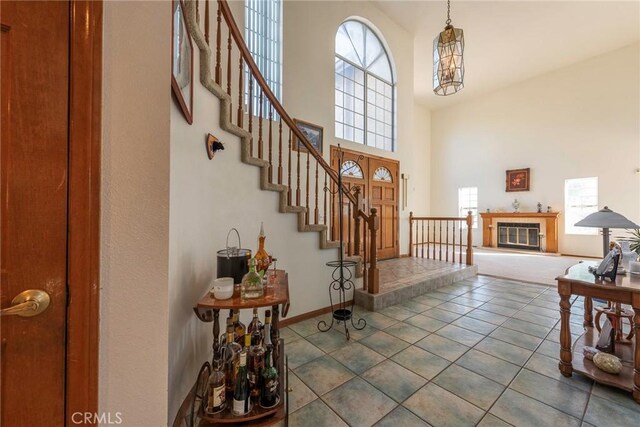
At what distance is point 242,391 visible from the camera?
1142 millimetres

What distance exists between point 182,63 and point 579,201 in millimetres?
9061

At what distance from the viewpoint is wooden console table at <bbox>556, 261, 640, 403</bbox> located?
147cm

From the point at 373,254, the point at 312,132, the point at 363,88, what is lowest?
the point at 373,254

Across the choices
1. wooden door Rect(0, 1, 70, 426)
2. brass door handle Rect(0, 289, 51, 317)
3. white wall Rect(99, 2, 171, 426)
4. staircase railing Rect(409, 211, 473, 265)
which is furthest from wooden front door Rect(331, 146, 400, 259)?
brass door handle Rect(0, 289, 51, 317)

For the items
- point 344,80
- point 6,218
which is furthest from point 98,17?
point 344,80

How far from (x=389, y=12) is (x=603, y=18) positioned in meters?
4.39

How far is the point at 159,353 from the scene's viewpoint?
30.1 inches

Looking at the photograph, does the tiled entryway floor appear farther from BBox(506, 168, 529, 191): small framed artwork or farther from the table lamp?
BBox(506, 168, 529, 191): small framed artwork

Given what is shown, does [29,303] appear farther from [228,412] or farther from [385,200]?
[385,200]

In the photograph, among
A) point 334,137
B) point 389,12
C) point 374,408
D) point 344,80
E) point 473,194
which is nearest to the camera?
point 374,408

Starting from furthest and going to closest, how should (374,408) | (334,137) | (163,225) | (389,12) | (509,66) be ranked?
(509,66) → (389,12) → (334,137) → (374,408) → (163,225)

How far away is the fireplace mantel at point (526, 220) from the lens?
656cm

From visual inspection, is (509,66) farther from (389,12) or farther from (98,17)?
(98,17)

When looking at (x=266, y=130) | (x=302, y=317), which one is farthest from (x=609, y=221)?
(x=266, y=130)
